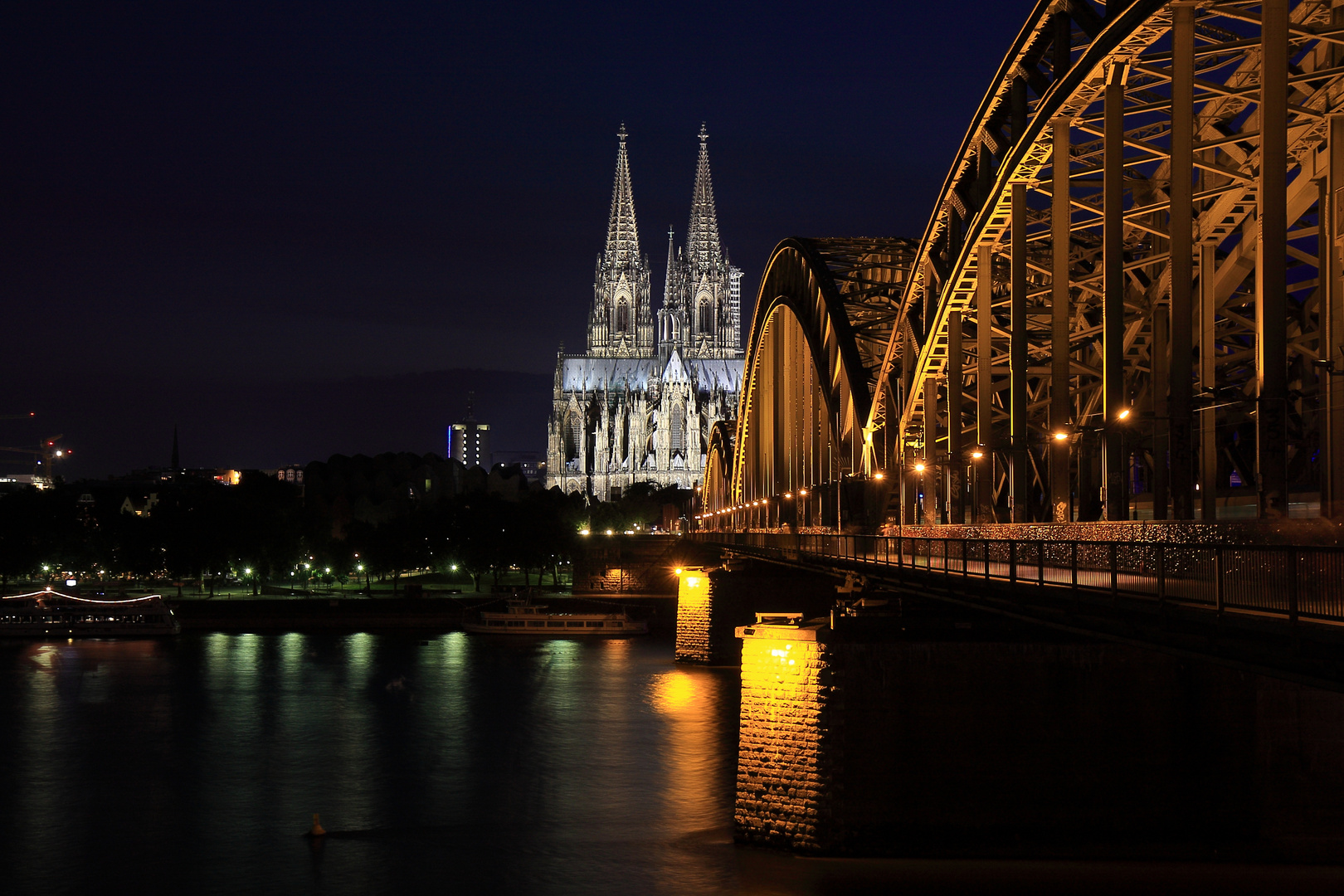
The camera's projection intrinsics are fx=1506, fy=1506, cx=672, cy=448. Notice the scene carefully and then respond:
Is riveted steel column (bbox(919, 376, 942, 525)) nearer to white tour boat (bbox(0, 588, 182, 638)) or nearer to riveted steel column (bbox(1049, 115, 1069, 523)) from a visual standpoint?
riveted steel column (bbox(1049, 115, 1069, 523))

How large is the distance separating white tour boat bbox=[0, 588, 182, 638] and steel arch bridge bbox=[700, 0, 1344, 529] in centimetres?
4696

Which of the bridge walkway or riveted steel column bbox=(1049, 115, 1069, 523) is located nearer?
the bridge walkway

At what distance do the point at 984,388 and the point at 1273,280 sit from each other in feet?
47.2

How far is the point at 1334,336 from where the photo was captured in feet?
68.7

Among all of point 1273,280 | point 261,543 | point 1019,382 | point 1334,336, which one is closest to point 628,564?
point 261,543

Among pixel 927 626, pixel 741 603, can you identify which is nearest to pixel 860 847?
pixel 927 626

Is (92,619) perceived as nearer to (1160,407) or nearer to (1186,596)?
(1160,407)

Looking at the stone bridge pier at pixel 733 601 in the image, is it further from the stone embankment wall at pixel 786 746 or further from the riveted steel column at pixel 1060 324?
the stone embankment wall at pixel 786 746

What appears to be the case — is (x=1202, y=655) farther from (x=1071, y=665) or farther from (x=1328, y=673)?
(x=1071, y=665)

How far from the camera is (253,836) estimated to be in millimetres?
32562

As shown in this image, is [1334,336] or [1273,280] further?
[1334,336]

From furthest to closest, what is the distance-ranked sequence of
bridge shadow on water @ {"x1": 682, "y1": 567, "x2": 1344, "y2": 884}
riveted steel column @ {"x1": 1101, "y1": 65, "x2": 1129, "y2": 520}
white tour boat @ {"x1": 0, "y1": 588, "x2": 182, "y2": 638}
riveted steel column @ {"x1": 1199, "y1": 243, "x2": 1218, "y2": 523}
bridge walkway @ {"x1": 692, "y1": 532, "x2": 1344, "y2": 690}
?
white tour boat @ {"x1": 0, "y1": 588, "x2": 182, "y2": 638} → bridge shadow on water @ {"x1": 682, "y1": 567, "x2": 1344, "y2": 884} → riveted steel column @ {"x1": 1101, "y1": 65, "x2": 1129, "y2": 520} → riveted steel column @ {"x1": 1199, "y1": 243, "x2": 1218, "y2": 523} → bridge walkway @ {"x1": 692, "y1": 532, "x2": 1344, "y2": 690}

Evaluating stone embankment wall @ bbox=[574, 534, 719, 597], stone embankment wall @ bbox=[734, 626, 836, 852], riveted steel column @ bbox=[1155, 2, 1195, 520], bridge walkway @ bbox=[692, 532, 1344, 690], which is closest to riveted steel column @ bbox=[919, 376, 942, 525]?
stone embankment wall @ bbox=[734, 626, 836, 852]

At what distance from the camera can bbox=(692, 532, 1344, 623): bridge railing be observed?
13008 millimetres
